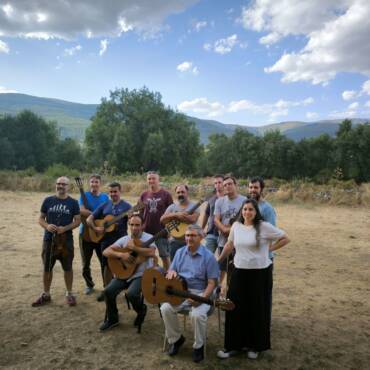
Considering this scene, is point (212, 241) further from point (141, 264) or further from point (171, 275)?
point (171, 275)

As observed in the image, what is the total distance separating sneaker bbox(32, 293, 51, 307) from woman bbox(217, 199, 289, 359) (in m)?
2.75

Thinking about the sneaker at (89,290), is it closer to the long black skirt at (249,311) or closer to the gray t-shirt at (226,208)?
the gray t-shirt at (226,208)

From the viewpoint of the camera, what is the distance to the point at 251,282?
3947 mm

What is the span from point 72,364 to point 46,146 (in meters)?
47.1

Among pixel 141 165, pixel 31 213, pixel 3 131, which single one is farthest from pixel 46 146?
pixel 31 213

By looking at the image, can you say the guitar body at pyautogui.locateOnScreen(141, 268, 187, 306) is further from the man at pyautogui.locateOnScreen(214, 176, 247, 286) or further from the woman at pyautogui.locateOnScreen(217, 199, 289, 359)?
the man at pyautogui.locateOnScreen(214, 176, 247, 286)

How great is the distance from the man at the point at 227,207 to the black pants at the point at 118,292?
4.11 ft

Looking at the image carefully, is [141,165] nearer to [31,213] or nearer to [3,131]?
[3,131]

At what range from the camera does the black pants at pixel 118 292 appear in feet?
14.9

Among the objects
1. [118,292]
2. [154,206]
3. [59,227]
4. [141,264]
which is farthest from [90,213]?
[118,292]

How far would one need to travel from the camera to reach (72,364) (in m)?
3.93

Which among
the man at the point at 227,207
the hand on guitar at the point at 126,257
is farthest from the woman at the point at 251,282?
the hand on guitar at the point at 126,257

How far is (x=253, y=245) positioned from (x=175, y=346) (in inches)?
56.5

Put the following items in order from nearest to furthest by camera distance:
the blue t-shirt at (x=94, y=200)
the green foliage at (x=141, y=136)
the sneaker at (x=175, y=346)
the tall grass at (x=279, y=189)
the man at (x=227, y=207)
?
the sneaker at (x=175, y=346) < the man at (x=227, y=207) < the blue t-shirt at (x=94, y=200) < the tall grass at (x=279, y=189) < the green foliage at (x=141, y=136)
